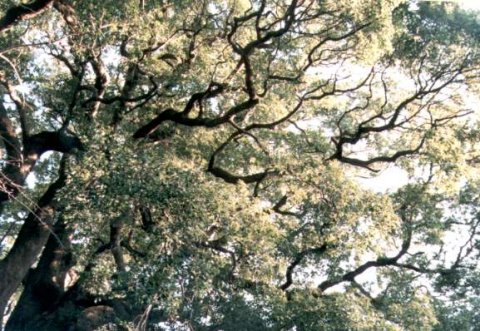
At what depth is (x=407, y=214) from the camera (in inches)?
465

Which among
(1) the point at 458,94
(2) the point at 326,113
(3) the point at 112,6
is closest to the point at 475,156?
(1) the point at 458,94

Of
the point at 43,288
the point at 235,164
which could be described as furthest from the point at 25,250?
the point at 235,164

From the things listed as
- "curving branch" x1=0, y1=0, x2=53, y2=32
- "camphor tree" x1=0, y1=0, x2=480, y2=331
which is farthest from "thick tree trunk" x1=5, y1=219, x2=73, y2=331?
"curving branch" x1=0, y1=0, x2=53, y2=32

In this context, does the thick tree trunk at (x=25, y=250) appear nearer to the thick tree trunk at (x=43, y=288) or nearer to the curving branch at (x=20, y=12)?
the thick tree trunk at (x=43, y=288)

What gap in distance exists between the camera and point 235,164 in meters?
12.0

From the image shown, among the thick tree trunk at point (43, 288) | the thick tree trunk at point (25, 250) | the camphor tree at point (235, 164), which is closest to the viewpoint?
the camphor tree at point (235, 164)

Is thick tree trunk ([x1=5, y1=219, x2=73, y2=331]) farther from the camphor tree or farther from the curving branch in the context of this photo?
the curving branch

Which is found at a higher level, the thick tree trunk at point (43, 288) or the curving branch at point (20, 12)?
the curving branch at point (20, 12)

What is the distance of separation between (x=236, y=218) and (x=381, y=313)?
15.3 ft

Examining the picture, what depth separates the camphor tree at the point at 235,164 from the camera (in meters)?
7.50

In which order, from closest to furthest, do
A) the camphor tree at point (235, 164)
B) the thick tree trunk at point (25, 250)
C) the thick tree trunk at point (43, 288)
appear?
the camphor tree at point (235, 164), the thick tree trunk at point (25, 250), the thick tree trunk at point (43, 288)

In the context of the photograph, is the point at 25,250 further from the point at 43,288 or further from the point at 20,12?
the point at 20,12

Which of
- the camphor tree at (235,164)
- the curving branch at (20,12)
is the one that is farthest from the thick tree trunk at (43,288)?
the curving branch at (20,12)

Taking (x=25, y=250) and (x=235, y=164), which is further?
(x=235, y=164)
